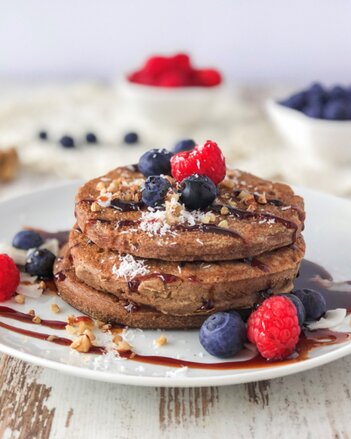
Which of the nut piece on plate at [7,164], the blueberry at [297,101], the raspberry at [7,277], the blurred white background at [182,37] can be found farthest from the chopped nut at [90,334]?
the blurred white background at [182,37]

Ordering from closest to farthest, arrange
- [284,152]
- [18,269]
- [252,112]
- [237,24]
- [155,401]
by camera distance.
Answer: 1. [155,401]
2. [18,269]
3. [284,152]
4. [252,112]
5. [237,24]

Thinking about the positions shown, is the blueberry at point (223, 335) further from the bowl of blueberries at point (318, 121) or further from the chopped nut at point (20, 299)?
the bowl of blueberries at point (318, 121)

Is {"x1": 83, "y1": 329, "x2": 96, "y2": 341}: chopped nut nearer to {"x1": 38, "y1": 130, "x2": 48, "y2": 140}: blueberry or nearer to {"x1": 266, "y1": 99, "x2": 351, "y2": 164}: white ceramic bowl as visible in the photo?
{"x1": 266, "y1": 99, "x2": 351, "y2": 164}: white ceramic bowl

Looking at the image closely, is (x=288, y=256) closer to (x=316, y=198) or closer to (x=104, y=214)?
(x=104, y=214)

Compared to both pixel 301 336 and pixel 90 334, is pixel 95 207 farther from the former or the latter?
pixel 301 336

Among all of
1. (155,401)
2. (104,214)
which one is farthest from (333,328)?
(104,214)

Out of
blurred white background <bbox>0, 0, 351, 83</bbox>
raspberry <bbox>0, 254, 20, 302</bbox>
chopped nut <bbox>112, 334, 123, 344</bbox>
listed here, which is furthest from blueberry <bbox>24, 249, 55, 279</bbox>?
blurred white background <bbox>0, 0, 351, 83</bbox>
